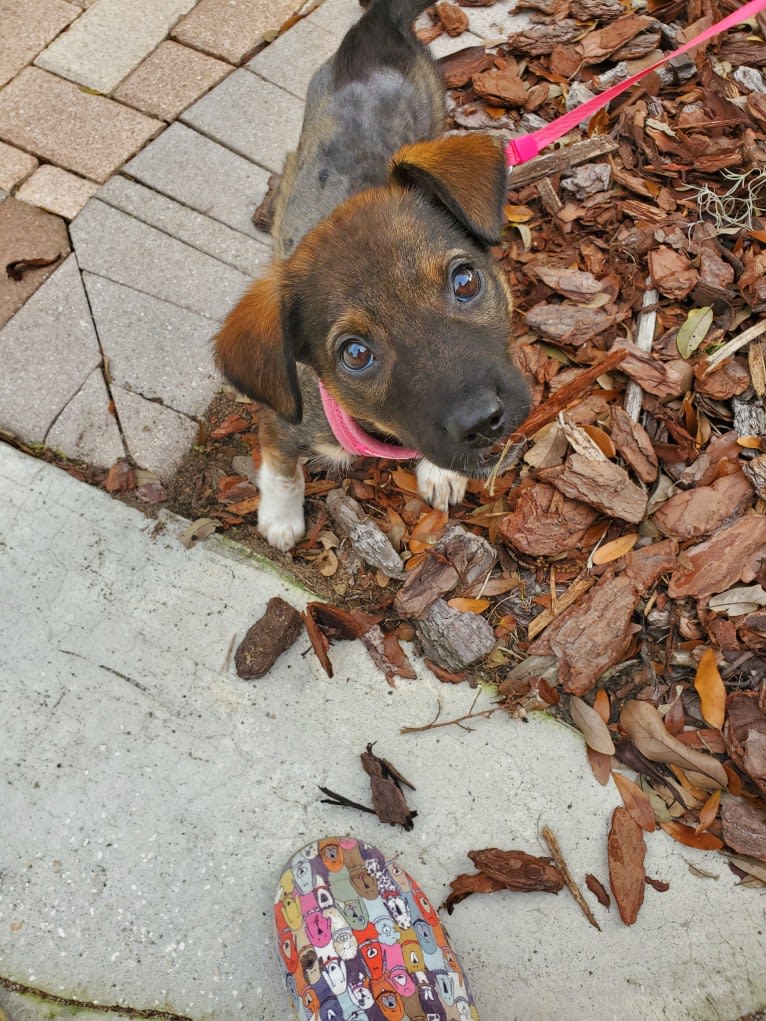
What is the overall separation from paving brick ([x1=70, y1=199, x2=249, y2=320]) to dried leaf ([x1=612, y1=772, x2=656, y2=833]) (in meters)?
2.49

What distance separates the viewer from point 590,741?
2.63m

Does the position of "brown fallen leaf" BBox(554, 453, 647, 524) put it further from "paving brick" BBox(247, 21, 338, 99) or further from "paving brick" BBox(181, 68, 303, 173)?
"paving brick" BBox(247, 21, 338, 99)

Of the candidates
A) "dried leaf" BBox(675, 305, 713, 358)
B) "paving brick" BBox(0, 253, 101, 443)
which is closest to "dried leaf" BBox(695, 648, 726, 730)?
"dried leaf" BBox(675, 305, 713, 358)

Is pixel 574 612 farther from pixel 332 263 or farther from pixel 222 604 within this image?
pixel 332 263

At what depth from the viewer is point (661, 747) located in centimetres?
260

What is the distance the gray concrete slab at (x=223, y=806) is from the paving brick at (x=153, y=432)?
0.31 m

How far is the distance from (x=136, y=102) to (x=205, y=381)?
5.81ft

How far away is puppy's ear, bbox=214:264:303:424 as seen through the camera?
246cm

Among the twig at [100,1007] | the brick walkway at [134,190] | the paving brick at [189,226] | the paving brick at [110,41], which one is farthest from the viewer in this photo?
Answer: the paving brick at [110,41]

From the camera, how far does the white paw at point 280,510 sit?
9.77 ft

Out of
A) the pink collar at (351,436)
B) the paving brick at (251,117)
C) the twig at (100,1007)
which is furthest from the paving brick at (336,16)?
the twig at (100,1007)

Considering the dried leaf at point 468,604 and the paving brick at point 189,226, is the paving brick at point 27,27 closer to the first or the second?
the paving brick at point 189,226

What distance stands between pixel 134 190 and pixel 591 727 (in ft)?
10.4

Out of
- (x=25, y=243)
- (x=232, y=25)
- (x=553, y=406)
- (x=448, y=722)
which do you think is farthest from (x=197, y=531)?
(x=232, y=25)
